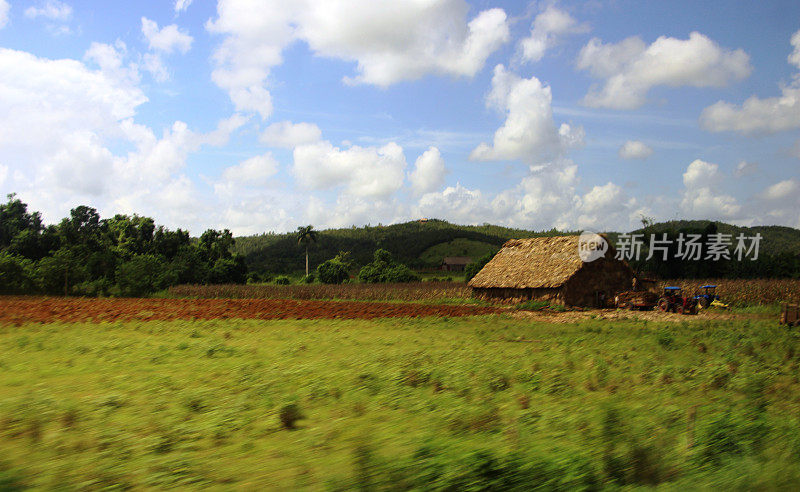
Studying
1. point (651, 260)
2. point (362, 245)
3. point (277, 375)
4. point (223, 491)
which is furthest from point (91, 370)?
point (362, 245)

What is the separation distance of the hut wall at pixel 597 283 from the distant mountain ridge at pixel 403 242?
51752mm

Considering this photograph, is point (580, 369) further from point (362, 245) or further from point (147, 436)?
point (362, 245)

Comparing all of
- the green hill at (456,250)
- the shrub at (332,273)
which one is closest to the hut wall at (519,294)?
the shrub at (332,273)

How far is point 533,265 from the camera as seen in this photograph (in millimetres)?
35125

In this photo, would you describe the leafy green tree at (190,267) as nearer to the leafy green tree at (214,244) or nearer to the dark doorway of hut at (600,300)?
the leafy green tree at (214,244)

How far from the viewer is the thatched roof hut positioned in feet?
103

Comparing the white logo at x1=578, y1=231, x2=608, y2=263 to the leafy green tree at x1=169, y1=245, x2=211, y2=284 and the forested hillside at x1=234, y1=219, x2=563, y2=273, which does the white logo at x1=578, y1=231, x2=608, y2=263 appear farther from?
the forested hillside at x1=234, y1=219, x2=563, y2=273

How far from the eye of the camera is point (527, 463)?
182 inches

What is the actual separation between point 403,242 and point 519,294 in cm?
7756

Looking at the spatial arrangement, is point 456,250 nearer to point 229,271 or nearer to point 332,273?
point 332,273

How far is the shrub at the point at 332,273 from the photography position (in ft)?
212

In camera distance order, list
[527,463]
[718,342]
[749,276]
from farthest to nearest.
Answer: [749,276] → [718,342] → [527,463]

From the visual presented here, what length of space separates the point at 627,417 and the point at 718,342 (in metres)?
9.29

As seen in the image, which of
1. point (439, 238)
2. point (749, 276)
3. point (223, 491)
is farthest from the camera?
point (439, 238)
